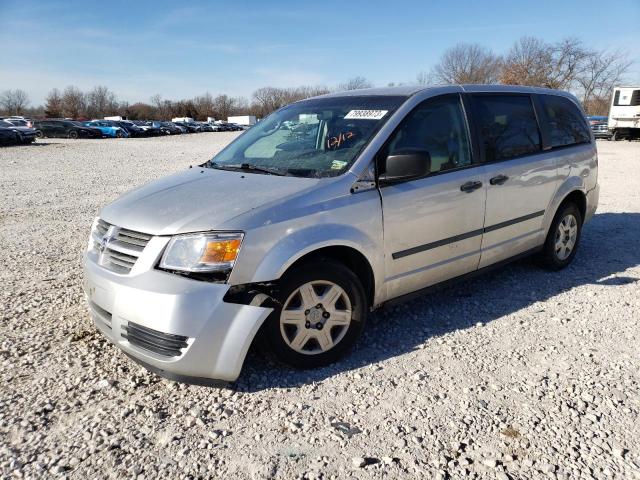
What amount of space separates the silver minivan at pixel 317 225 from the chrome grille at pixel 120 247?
0.03ft

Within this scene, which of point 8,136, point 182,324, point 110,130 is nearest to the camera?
point 182,324

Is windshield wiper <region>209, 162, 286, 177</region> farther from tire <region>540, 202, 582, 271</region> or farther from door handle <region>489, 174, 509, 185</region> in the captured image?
tire <region>540, 202, 582, 271</region>

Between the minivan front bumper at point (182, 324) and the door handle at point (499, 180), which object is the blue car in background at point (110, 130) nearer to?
the door handle at point (499, 180)

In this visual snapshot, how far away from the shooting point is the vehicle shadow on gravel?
10.5 ft

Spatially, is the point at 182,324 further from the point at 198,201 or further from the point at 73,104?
the point at 73,104

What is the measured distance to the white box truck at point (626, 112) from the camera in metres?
28.4

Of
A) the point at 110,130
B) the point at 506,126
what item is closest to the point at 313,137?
the point at 506,126

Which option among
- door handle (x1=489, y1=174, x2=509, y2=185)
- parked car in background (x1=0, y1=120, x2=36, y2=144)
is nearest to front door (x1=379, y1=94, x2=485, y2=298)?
door handle (x1=489, y1=174, x2=509, y2=185)

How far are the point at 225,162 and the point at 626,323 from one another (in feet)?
11.4

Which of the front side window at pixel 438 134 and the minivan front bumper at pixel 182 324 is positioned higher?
the front side window at pixel 438 134

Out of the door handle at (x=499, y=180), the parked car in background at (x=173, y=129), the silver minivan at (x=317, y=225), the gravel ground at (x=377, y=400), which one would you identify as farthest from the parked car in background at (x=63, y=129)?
the door handle at (x=499, y=180)

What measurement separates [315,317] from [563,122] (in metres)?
3.59

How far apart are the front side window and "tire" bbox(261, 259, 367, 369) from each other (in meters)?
0.99

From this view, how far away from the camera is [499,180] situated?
409 cm
